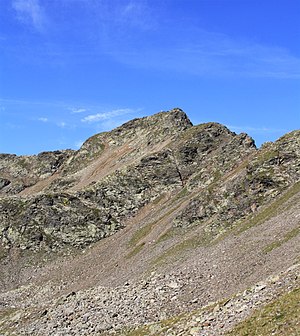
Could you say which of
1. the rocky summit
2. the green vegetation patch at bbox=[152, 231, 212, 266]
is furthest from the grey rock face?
the green vegetation patch at bbox=[152, 231, 212, 266]

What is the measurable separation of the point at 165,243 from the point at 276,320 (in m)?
50.3

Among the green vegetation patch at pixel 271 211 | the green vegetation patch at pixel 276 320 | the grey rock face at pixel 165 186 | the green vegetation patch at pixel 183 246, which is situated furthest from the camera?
the grey rock face at pixel 165 186

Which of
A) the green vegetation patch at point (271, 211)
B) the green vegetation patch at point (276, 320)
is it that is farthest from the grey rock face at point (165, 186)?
the green vegetation patch at point (276, 320)

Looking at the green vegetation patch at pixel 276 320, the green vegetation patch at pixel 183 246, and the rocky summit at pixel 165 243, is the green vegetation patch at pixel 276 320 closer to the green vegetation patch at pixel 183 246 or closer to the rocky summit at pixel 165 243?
the rocky summit at pixel 165 243

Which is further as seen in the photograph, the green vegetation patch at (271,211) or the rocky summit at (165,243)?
the green vegetation patch at (271,211)

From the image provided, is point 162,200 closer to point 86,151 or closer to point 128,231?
point 128,231

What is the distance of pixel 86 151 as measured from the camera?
562ft

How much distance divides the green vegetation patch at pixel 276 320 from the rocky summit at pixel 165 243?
109 mm

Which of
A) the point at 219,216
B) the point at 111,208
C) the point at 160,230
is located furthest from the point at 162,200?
the point at 219,216

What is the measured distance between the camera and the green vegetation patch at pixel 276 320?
2430cm

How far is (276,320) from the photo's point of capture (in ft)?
84.3

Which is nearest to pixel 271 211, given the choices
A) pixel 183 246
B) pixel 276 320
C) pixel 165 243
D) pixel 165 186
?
pixel 183 246

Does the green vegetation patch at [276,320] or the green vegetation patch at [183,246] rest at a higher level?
the green vegetation patch at [183,246]

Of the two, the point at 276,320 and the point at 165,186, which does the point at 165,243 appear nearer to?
the point at 165,186
